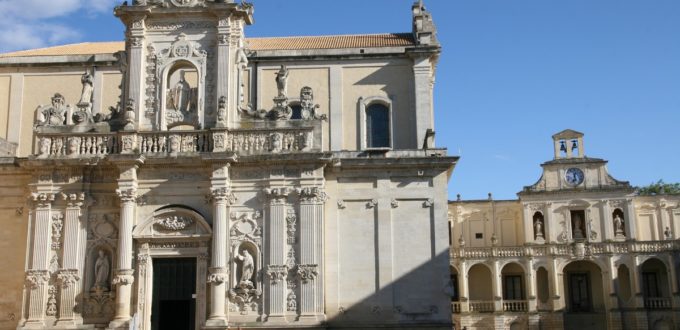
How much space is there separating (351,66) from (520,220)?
83.5ft

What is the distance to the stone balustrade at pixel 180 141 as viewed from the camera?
25891mm

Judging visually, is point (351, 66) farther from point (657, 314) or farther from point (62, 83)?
point (657, 314)

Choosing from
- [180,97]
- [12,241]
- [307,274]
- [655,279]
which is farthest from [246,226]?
[655,279]

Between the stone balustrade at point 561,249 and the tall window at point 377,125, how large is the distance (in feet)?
72.9

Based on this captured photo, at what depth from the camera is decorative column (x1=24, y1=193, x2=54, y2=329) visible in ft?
82.0

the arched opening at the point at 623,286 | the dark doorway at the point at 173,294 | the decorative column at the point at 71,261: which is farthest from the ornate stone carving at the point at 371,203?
the arched opening at the point at 623,286

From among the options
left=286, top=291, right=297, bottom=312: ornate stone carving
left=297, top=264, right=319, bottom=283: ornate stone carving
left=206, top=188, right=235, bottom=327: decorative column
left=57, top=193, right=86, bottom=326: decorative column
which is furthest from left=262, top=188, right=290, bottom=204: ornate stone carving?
left=57, top=193, right=86, bottom=326: decorative column

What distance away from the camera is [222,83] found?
26.6 m

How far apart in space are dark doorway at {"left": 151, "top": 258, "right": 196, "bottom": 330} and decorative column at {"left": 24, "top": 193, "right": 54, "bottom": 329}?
11.3 feet

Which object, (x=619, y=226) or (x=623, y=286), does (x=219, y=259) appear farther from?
(x=619, y=226)

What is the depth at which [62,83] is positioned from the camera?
104 feet

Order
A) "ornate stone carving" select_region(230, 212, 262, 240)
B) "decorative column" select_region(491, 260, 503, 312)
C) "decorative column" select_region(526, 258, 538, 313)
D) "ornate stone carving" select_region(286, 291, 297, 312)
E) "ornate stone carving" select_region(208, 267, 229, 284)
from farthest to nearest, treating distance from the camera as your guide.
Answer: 1. "decorative column" select_region(491, 260, 503, 312)
2. "decorative column" select_region(526, 258, 538, 313)
3. "ornate stone carving" select_region(230, 212, 262, 240)
4. "ornate stone carving" select_region(286, 291, 297, 312)
5. "ornate stone carving" select_region(208, 267, 229, 284)

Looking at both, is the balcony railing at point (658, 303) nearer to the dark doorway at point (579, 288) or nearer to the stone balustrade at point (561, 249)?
the stone balustrade at point (561, 249)

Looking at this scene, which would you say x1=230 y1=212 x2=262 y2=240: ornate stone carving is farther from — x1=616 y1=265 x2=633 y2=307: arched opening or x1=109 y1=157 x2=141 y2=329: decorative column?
x1=616 y1=265 x2=633 y2=307: arched opening
